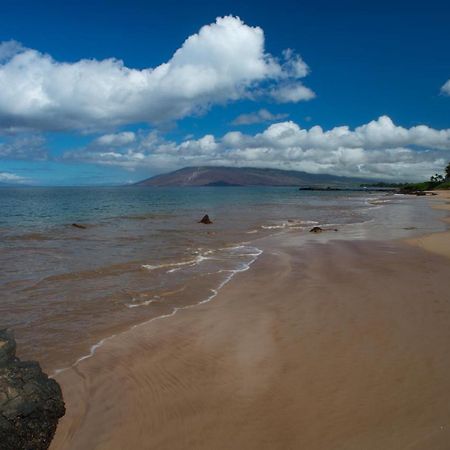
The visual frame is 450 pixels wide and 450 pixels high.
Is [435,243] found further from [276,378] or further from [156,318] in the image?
[276,378]

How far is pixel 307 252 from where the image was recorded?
18062 millimetres

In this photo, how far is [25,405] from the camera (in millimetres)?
4508

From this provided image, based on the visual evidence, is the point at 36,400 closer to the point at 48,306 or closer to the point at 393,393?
the point at 393,393

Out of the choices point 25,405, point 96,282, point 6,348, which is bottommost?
point 96,282

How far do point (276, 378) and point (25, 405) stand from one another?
3561 mm

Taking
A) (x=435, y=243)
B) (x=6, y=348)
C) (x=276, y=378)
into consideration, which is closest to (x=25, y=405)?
(x=6, y=348)

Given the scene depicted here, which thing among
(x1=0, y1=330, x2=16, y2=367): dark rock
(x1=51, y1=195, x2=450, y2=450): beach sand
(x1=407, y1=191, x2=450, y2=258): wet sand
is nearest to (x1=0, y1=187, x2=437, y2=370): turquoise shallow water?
(x1=51, y1=195, x2=450, y2=450): beach sand

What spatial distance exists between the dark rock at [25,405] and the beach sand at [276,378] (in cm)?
27

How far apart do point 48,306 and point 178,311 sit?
367 centimetres

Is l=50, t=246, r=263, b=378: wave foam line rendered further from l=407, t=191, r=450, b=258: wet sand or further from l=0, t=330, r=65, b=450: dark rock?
l=407, t=191, r=450, b=258: wet sand

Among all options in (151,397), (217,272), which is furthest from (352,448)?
(217,272)

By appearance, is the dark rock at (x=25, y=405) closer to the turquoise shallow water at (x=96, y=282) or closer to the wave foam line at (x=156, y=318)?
the wave foam line at (x=156, y=318)

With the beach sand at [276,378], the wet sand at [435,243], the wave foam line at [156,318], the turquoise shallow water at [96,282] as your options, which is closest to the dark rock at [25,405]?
the beach sand at [276,378]

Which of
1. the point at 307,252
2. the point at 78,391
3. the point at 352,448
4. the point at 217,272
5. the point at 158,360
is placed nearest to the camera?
the point at 352,448
